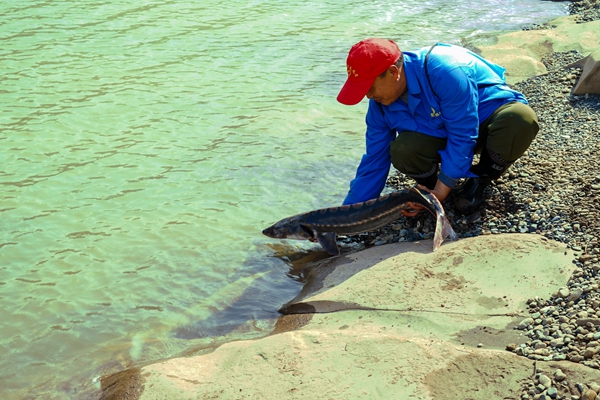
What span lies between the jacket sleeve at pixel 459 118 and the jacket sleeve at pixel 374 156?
581 mm

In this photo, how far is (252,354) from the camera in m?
3.86

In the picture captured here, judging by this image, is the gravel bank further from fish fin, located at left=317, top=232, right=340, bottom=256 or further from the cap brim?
the cap brim

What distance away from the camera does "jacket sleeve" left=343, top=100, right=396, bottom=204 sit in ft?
17.4

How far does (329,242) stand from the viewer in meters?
5.56

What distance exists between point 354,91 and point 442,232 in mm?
1274

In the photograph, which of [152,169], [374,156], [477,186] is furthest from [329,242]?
[152,169]

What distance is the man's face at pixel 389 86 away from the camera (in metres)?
4.71

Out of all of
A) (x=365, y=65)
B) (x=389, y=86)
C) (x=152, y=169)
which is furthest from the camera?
(x=152, y=169)

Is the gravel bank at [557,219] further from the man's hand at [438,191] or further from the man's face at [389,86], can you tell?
the man's face at [389,86]

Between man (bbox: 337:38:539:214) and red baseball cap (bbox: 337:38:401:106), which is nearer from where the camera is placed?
red baseball cap (bbox: 337:38:401:106)

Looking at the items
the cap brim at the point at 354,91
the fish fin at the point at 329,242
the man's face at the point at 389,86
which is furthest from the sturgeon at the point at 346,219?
the cap brim at the point at 354,91

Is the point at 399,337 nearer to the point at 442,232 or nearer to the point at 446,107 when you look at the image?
the point at 442,232

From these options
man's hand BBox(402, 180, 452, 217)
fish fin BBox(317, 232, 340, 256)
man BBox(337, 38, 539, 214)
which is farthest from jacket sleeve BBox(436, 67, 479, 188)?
fish fin BBox(317, 232, 340, 256)

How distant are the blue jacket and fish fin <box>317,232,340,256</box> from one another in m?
0.67
